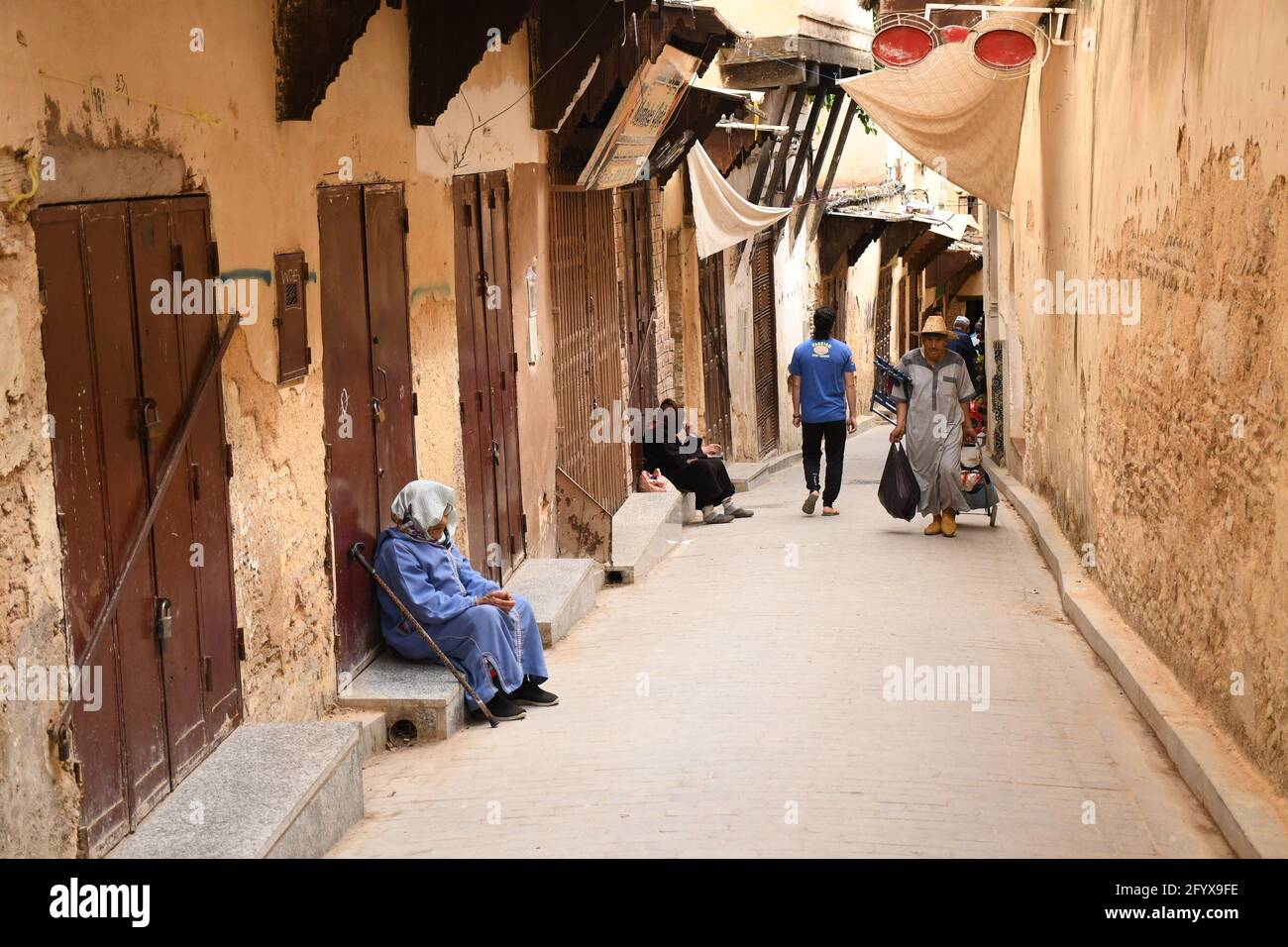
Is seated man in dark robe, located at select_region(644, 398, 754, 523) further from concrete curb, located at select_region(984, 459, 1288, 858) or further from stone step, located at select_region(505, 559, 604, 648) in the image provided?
concrete curb, located at select_region(984, 459, 1288, 858)

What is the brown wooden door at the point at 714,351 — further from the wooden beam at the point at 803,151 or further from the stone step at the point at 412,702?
the stone step at the point at 412,702

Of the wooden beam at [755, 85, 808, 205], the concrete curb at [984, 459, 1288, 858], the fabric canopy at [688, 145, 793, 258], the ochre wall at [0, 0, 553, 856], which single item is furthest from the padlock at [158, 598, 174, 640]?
the wooden beam at [755, 85, 808, 205]

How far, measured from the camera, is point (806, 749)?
5922mm

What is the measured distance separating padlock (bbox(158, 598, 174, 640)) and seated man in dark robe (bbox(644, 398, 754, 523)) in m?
8.40

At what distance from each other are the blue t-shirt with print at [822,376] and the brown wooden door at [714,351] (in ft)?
12.0

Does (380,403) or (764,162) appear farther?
(764,162)

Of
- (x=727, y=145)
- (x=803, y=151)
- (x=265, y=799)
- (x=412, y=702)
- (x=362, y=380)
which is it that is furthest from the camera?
(x=803, y=151)

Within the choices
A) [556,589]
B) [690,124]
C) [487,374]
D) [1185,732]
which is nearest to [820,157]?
[690,124]

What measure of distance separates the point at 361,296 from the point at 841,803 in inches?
121

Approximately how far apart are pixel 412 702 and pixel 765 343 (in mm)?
12394

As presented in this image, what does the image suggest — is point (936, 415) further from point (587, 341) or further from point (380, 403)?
point (380, 403)

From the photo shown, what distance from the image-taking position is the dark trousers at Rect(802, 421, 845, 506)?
493 inches

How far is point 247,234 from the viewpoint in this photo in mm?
5410
